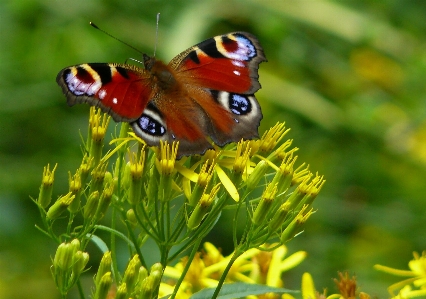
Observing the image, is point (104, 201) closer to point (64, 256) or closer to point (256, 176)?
point (64, 256)

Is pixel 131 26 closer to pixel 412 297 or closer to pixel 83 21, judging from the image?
pixel 83 21

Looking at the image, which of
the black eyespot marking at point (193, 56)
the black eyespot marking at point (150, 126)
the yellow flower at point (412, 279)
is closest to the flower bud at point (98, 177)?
the black eyespot marking at point (150, 126)

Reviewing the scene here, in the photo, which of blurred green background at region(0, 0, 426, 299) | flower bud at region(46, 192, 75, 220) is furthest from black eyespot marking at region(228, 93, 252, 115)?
blurred green background at region(0, 0, 426, 299)

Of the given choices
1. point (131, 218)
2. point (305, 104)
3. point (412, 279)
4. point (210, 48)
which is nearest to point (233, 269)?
point (131, 218)

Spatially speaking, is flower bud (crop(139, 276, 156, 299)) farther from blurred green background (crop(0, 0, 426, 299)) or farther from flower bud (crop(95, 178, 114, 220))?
blurred green background (crop(0, 0, 426, 299))

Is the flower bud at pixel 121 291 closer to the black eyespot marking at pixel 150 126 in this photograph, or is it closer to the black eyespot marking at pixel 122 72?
the black eyespot marking at pixel 150 126

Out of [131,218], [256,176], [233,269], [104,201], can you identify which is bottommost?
[233,269]

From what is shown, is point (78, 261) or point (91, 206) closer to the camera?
point (78, 261)
